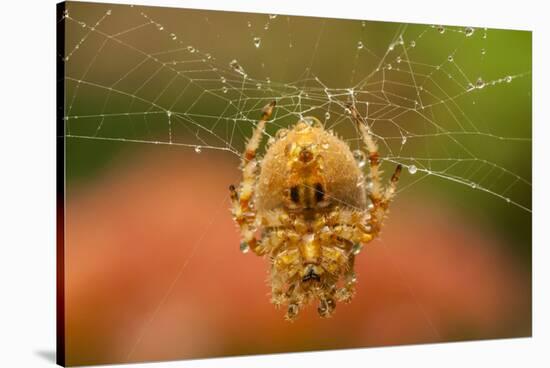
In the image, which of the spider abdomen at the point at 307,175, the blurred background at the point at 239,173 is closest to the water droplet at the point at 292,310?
the blurred background at the point at 239,173

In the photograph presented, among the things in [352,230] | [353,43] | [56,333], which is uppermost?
[353,43]

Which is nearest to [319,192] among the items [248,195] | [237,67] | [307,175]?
[307,175]

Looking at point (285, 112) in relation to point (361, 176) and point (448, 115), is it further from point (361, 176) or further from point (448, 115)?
point (448, 115)

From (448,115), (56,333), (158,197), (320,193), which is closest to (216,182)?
(158,197)

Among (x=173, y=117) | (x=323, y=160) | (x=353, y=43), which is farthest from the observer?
(x=353, y=43)

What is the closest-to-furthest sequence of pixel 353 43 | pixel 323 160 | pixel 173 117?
pixel 323 160, pixel 173 117, pixel 353 43

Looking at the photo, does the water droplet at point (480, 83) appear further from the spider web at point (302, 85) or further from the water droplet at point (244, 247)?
the water droplet at point (244, 247)

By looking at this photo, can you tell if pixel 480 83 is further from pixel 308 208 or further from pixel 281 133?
pixel 308 208
